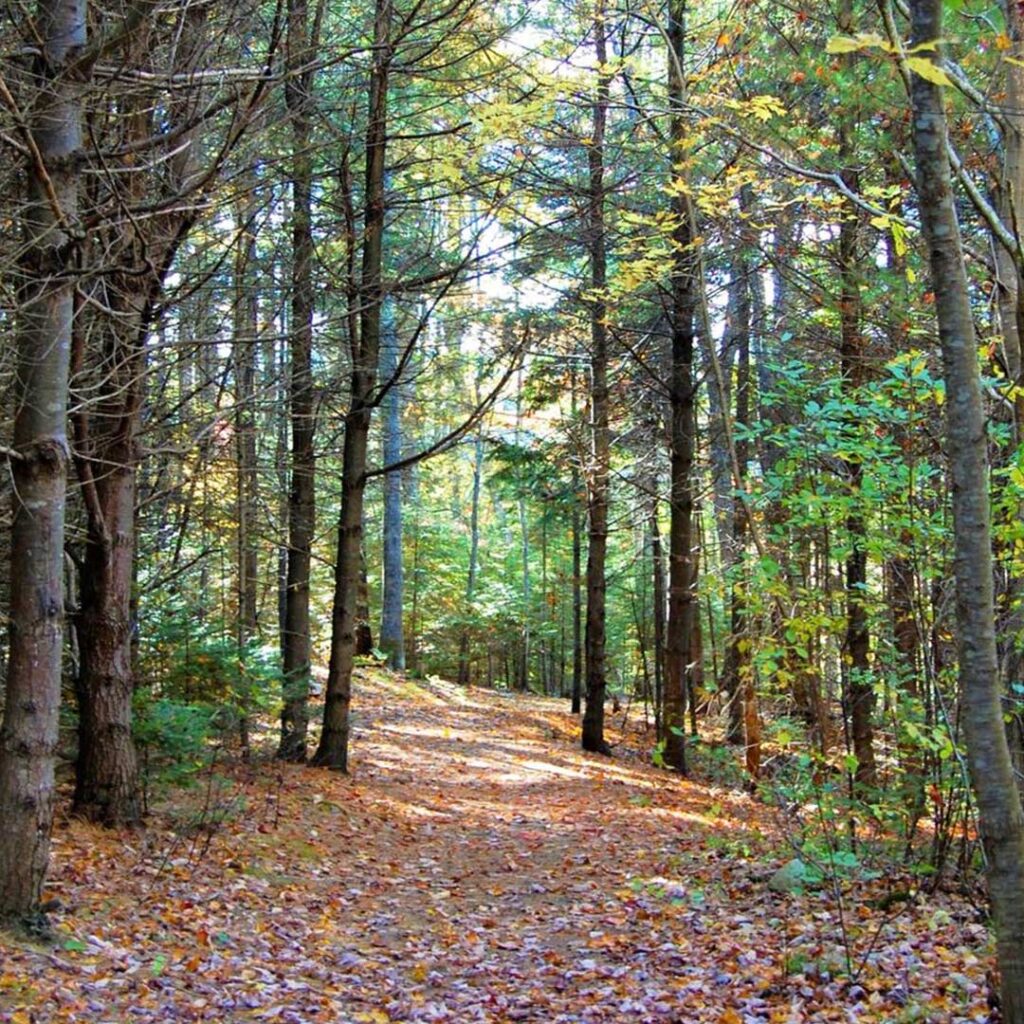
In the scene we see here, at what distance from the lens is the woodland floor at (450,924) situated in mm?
4527

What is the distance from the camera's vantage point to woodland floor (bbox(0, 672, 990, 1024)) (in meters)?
4.53

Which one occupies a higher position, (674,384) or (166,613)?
(674,384)

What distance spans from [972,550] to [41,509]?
4.49 metres

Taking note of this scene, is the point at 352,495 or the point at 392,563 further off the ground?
the point at 352,495

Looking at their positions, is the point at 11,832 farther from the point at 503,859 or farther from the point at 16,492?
the point at 503,859

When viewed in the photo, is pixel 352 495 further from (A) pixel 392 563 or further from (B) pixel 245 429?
(A) pixel 392 563

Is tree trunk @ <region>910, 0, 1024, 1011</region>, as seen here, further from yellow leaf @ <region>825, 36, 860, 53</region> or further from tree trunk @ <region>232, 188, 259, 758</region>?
tree trunk @ <region>232, 188, 259, 758</region>

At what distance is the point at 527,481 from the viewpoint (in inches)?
614

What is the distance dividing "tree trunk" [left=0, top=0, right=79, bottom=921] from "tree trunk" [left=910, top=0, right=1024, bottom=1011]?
4.09m

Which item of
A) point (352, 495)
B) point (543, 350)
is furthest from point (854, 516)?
point (543, 350)

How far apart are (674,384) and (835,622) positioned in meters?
7.21

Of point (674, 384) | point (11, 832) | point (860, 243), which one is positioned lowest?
point (11, 832)

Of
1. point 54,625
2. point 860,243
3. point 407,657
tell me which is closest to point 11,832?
point 54,625

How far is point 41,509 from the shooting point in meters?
4.86
